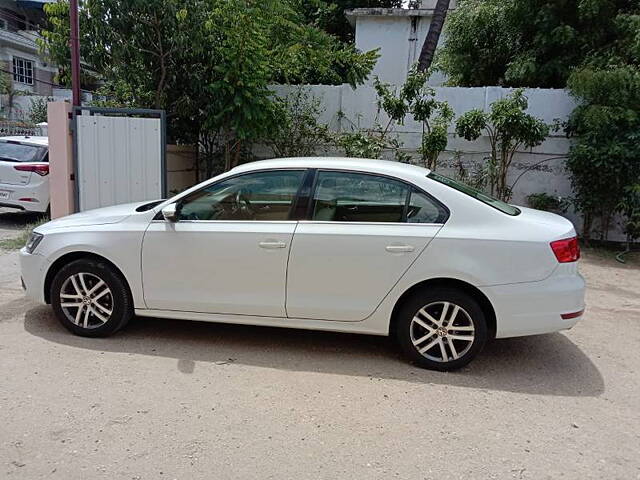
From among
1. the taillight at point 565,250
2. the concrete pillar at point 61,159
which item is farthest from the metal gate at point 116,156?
the taillight at point 565,250

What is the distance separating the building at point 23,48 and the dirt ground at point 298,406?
27462 millimetres

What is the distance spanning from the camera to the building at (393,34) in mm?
16312

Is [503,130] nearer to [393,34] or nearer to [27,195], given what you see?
[27,195]

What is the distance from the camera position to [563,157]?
9.53 m

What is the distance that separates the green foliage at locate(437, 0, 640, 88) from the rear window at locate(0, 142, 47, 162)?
8.35 meters

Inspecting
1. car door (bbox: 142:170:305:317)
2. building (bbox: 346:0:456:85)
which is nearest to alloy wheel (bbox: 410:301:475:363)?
car door (bbox: 142:170:305:317)

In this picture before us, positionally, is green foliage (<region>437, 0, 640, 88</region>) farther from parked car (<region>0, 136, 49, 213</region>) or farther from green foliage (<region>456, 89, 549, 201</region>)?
parked car (<region>0, 136, 49, 213</region>)

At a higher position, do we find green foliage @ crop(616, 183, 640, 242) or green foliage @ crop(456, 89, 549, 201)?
green foliage @ crop(456, 89, 549, 201)

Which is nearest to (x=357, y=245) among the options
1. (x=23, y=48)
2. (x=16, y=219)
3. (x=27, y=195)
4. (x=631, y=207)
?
(x=631, y=207)

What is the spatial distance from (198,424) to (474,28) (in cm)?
1035

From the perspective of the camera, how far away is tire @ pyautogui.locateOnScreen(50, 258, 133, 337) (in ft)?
15.4

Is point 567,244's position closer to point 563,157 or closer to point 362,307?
point 362,307

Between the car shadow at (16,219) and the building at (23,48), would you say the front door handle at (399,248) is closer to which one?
the car shadow at (16,219)

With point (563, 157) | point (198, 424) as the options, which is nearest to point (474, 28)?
point (563, 157)
